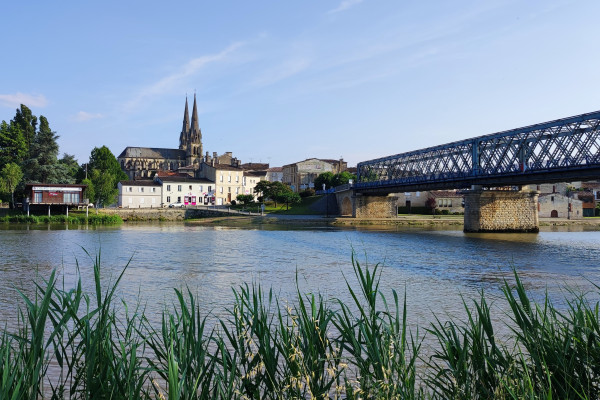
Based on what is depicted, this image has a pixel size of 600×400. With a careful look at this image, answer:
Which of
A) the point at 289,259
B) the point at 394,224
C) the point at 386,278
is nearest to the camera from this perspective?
the point at 386,278

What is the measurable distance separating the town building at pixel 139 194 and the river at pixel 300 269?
228ft

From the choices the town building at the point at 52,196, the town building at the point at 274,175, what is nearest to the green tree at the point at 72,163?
the town building at the point at 52,196

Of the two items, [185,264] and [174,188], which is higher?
[174,188]

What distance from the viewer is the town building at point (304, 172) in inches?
5763

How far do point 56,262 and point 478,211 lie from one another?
160ft

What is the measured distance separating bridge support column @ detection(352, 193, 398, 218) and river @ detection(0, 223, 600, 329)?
52.3m

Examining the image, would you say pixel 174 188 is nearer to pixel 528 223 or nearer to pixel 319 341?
pixel 528 223

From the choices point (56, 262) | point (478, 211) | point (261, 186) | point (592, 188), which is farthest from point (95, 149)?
point (592, 188)

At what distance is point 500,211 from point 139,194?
242 feet

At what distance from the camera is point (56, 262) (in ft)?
91.7

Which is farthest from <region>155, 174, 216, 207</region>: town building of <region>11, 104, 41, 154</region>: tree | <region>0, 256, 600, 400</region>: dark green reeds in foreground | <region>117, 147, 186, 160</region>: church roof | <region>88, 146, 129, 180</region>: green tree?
<region>0, 256, 600, 400</region>: dark green reeds in foreground

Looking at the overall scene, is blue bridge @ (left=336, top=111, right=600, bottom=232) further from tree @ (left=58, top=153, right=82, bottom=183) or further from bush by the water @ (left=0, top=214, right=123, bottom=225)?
tree @ (left=58, top=153, right=82, bottom=183)

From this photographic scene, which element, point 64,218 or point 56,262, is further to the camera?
point 64,218

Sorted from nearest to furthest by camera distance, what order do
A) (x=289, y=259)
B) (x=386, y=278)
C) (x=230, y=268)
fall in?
(x=386, y=278) → (x=230, y=268) → (x=289, y=259)
